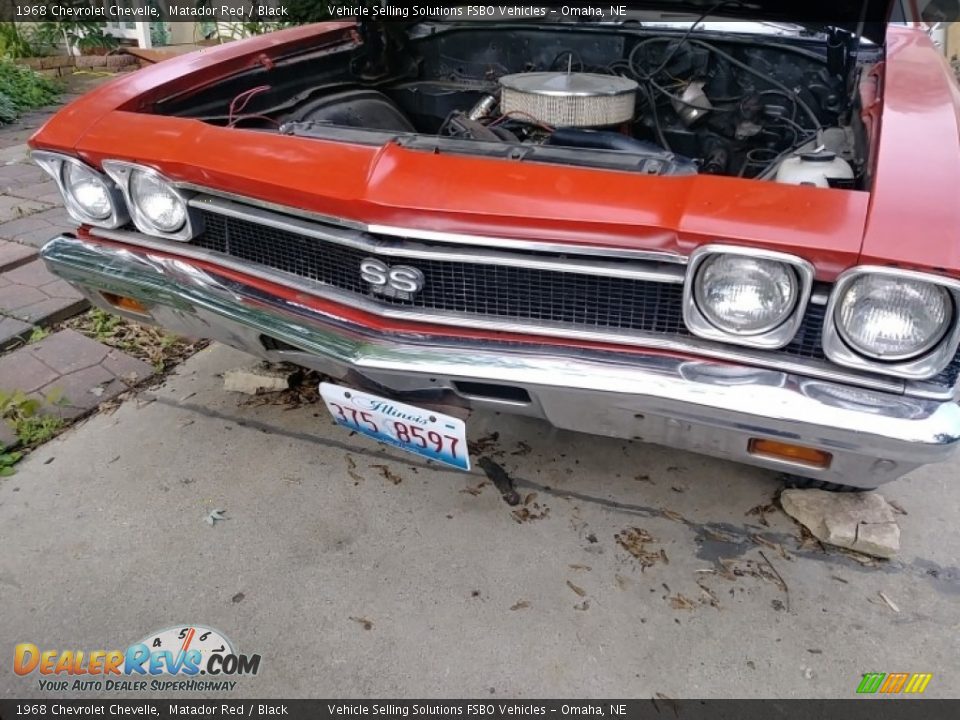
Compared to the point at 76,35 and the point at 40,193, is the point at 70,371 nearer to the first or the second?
the point at 40,193

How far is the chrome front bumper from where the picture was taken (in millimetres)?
1433

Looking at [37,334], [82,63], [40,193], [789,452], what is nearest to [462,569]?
[789,452]

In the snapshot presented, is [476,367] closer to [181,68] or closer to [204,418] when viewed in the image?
[204,418]

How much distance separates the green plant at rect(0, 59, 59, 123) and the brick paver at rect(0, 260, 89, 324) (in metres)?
3.60

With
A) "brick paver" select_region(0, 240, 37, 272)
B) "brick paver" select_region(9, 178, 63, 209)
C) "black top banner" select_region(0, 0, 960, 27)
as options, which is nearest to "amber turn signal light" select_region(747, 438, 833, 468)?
"black top banner" select_region(0, 0, 960, 27)

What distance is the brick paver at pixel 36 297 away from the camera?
3.23 meters

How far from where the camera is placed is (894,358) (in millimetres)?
1447

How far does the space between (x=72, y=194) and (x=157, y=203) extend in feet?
1.08

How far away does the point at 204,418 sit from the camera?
268 centimetres

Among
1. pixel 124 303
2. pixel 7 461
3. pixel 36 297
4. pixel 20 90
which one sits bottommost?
pixel 7 461

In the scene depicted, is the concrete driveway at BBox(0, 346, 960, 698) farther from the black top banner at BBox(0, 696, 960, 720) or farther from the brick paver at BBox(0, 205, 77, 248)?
the brick paver at BBox(0, 205, 77, 248)

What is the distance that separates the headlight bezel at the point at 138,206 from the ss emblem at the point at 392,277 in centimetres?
58

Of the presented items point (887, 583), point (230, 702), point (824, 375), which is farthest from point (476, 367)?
point (887, 583)

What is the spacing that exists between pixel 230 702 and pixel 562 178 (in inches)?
57.1
